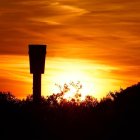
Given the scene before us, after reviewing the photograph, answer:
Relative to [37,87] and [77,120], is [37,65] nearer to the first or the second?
[37,87]

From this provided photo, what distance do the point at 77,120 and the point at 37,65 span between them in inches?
Result: 163

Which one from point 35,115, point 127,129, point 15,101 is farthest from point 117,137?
point 15,101

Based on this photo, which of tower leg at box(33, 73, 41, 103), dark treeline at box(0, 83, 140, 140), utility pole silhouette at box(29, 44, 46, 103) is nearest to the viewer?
dark treeline at box(0, 83, 140, 140)

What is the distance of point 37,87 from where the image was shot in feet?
61.8

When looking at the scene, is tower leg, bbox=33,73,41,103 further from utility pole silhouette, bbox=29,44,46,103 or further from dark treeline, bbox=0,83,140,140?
dark treeline, bbox=0,83,140,140

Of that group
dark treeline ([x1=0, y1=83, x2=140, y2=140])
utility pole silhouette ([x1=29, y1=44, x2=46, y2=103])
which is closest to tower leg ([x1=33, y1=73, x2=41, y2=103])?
utility pole silhouette ([x1=29, y1=44, x2=46, y2=103])

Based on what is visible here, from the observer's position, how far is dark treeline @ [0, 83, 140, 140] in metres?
14.4

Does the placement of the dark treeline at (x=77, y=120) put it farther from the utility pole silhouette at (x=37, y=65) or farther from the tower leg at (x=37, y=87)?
the utility pole silhouette at (x=37, y=65)

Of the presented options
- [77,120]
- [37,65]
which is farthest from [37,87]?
[77,120]

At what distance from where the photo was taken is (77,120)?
15.1 metres

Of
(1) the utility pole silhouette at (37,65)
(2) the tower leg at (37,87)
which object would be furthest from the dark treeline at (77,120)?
(1) the utility pole silhouette at (37,65)

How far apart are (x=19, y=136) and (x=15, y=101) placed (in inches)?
116

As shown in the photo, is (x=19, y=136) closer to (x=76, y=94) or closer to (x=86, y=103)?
(x=86, y=103)

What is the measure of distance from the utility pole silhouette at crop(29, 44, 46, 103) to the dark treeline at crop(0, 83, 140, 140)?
6.87 feet
